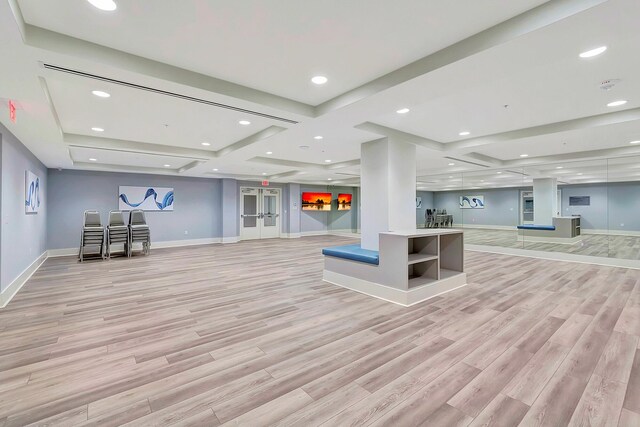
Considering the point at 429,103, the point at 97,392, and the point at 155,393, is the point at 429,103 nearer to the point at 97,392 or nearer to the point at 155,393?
the point at 155,393

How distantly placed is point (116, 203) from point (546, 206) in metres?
13.1

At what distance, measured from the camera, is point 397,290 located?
3.97 m

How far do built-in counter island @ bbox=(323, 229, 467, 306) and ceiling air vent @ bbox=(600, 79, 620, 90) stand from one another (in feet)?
8.08

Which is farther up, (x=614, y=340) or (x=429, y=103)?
(x=429, y=103)

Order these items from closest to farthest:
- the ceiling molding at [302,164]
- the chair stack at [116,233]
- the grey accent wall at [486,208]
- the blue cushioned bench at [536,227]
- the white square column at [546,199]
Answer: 1. the ceiling molding at [302,164]
2. the chair stack at [116,233]
3. the blue cushioned bench at [536,227]
4. the white square column at [546,199]
5. the grey accent wall at [486,208]

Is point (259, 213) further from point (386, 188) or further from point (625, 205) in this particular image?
point (625, 205)

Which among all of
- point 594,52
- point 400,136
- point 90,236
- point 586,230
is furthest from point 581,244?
point 90,236

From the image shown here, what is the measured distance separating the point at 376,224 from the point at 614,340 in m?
3.14

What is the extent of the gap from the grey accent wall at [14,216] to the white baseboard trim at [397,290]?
4.74 meters

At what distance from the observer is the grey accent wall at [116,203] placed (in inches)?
330

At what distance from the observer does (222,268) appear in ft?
21.2

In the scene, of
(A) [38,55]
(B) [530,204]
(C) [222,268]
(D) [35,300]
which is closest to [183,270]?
(C) [222,268]

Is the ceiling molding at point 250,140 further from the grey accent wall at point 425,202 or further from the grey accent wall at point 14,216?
the grey accent wall at point 425,202

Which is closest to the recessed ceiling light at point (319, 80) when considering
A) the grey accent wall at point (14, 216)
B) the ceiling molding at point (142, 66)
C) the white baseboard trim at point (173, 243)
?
the ceiling molding at point (142, 66)
